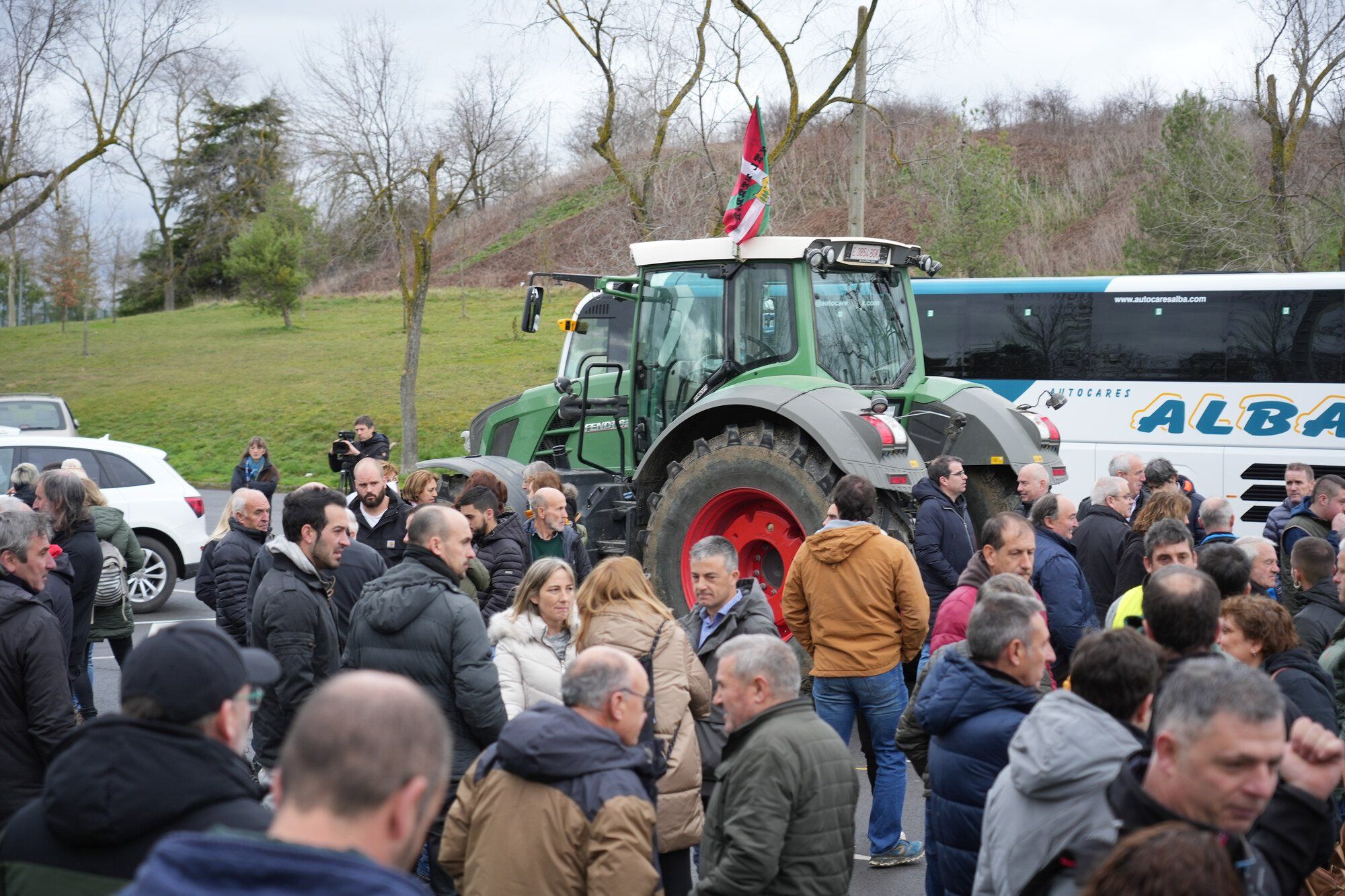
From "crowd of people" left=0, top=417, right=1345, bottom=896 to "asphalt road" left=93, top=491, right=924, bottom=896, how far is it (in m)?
0.10

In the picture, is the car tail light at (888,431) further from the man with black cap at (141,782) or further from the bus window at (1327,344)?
the bus window at (1327,344)

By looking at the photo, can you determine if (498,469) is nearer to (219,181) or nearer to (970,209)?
(970,209)

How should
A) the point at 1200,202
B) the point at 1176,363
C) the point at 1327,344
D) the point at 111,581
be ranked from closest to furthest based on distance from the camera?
the point at 111,581
the point at 1327,344
the point at 1176,363
the point at 1200,202

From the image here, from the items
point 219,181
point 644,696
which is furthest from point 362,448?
point 219,181

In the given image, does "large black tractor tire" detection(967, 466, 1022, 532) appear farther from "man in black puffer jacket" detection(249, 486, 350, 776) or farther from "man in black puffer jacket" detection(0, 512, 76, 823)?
"man in black puffer jacket" detection(0, 512, 76, 823)

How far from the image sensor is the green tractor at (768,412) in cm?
743

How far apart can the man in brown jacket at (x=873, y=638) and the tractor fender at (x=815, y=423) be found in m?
1.53

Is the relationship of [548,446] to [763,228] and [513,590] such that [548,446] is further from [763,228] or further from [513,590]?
[513,590]

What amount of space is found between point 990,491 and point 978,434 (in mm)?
503

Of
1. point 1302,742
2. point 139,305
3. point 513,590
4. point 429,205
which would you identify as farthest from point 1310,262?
point 139,305

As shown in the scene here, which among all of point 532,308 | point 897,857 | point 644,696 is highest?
point 532,308

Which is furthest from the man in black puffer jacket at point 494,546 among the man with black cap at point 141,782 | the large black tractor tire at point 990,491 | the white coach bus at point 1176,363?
the white coach bus at point 1176,363

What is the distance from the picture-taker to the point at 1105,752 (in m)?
2.76

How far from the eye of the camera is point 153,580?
438 inches
